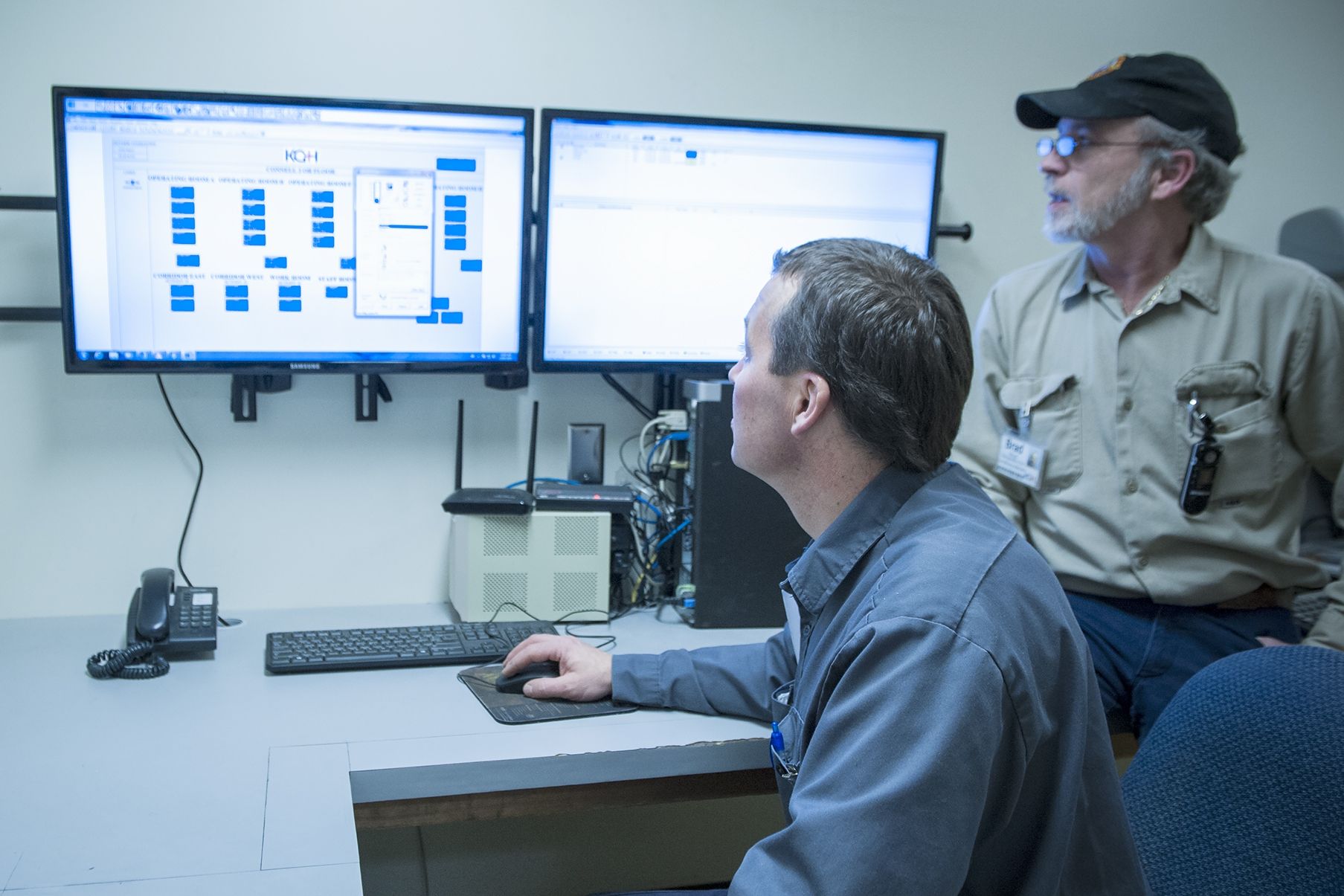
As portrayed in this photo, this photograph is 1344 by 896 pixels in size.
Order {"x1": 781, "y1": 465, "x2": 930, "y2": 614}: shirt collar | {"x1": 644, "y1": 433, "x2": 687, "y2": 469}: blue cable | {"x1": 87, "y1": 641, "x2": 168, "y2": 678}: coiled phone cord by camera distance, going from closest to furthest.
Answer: {"x1": 781, "y1": 465, "x2": 930, "y2": 614}: shirt collar → {"x1": 87, "y1": 641, "x2": 168, "y2": 678}: coiled phone cord → {"x1": 644, "y1": 433, "x2": 687, "y2": 469}: blue cable

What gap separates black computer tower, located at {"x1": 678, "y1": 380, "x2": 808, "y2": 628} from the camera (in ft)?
6.04

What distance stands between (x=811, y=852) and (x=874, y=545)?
34 cm

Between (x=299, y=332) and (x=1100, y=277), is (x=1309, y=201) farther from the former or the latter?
(x=299, y=332)

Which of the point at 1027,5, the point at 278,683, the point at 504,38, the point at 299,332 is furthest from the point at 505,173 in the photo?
the point at 1027,5

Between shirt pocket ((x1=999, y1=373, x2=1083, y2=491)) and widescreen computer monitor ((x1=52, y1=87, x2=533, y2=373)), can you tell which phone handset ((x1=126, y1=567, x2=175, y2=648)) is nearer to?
widescreen computer monitor ((x1=52, y1=87, x2=533, y2=373))

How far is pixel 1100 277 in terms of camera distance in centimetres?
198

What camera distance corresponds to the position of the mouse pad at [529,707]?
143 cm

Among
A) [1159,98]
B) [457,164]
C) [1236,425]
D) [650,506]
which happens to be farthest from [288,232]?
[1236,425]

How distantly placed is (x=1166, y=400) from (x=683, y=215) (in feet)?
3.02

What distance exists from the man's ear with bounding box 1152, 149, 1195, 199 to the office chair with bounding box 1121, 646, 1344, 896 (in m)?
1.10

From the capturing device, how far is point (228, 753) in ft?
4.24

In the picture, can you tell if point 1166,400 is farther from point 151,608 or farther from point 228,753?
point 151,608

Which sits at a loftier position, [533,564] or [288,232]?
[288,232]

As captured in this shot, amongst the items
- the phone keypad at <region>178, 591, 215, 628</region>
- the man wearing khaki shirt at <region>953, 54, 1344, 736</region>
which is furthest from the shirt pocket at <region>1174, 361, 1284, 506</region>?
the phone keypad at <region>178, 591, 215, 628</region>
